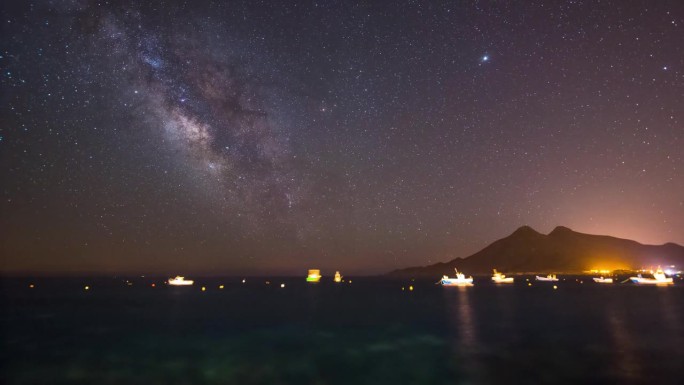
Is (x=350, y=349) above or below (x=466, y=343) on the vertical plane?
above

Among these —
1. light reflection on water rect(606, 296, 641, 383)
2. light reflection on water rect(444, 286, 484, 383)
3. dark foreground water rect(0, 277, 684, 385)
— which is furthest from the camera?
light reflection on water rect(444, 286, 484, 383)

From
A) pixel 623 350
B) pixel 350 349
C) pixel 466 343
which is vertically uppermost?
pixel 350 349

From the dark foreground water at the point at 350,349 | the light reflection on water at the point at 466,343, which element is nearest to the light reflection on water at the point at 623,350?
the dark foreground water at the point at 350,349

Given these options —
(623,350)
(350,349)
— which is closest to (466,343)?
(350,349)

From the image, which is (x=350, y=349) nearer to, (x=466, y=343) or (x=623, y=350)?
(x=466, y=343)

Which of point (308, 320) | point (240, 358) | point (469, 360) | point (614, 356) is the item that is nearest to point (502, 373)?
point (469, 360)

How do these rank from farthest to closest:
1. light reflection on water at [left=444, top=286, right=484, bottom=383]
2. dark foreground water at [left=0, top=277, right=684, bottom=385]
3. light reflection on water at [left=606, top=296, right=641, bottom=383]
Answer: light reflection on water at [left=444, top=286, right=484, bottom=383] < dark foreground water at [left=0, top=277, right=684, bottom=385] < light reflection on water at [left=606, top=296, right=641, bottom=383]

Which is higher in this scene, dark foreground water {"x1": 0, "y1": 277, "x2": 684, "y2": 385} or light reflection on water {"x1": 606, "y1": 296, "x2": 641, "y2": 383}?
dark foreground water {"x1": 0, "y1": 277, "x2": 684, "y2": 385}

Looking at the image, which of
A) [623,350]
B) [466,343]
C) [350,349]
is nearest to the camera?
[623,350]

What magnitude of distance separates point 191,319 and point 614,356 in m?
52.3

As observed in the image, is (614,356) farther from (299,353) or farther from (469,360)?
(299,353)

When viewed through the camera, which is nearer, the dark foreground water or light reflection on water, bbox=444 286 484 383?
the dark foreground water

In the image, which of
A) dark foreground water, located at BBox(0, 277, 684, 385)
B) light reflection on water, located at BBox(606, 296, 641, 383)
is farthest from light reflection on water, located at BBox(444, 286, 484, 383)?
light reflection on water, located at BBox(606, 296, 641, 383)

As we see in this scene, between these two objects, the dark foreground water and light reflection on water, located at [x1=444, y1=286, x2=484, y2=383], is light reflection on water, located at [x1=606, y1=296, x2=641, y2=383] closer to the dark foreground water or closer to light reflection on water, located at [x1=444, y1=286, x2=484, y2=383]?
the dark foreground water
